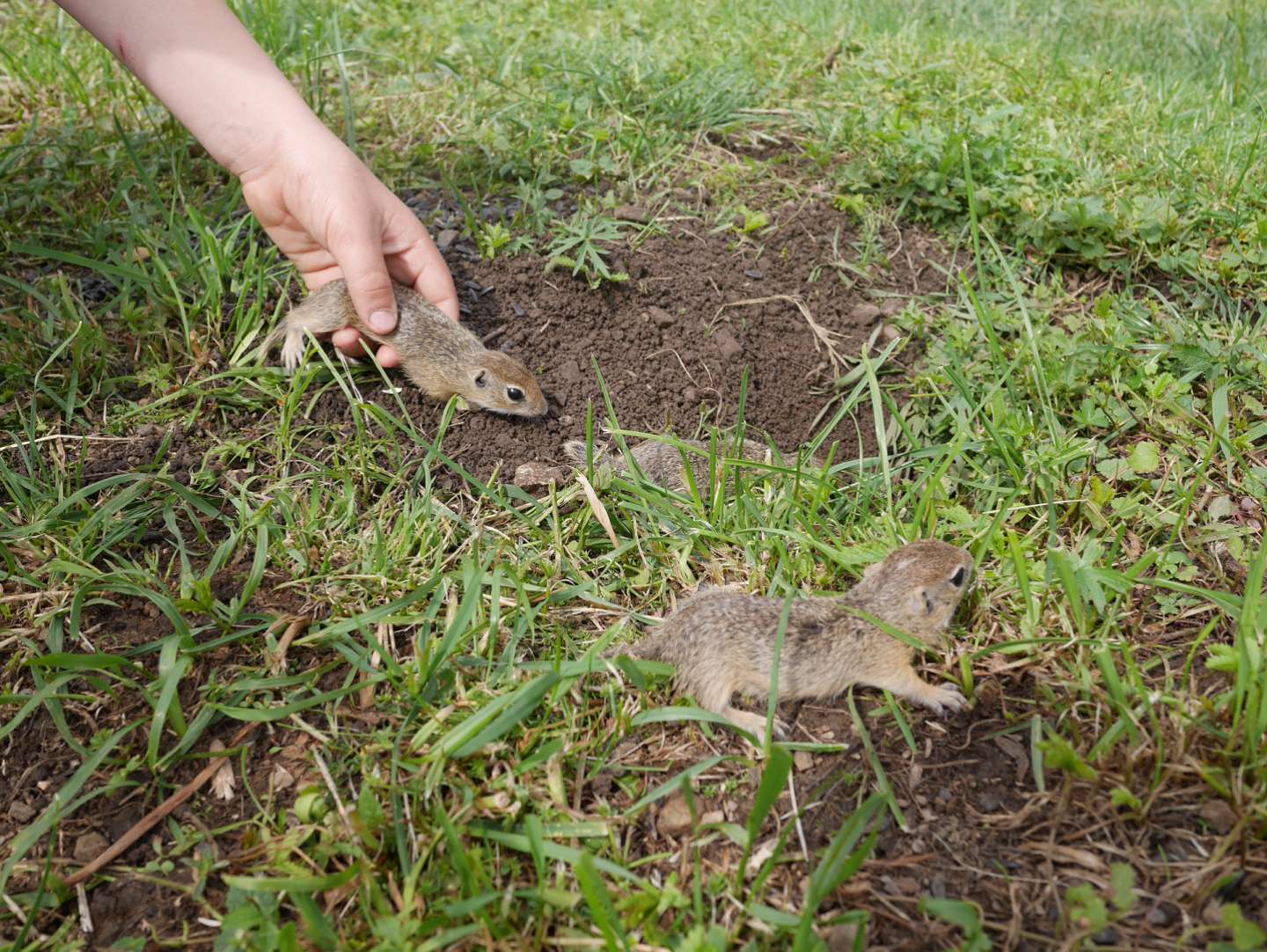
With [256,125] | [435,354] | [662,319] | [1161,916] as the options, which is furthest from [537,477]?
[1161,916]

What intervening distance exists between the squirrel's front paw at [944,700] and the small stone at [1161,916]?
0.73 meters

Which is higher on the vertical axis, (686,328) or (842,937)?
(686,328)

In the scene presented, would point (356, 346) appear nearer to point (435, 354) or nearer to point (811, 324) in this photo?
point (435, 354)

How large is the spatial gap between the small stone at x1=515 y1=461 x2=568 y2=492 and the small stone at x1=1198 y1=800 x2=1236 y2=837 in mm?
2448

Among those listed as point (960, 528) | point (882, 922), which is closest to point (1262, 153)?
point (960, 528)

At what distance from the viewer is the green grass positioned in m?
2.48

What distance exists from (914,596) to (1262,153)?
391cm

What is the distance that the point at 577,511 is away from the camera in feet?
12.0

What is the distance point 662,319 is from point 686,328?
0.44 feet

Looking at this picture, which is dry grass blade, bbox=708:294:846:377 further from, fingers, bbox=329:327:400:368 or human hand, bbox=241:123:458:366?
fingers, bbox=329:327:400:368

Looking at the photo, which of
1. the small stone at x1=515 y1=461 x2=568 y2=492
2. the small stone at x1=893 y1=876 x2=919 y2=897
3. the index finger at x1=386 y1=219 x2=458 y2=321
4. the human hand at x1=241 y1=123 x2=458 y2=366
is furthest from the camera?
the index finger at x1=386 y1=219 x2=458 y2=321

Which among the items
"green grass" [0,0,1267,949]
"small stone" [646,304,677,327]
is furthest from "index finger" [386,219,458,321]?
"small stone" [646,304,677,327]

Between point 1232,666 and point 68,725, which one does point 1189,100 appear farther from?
point 68,725

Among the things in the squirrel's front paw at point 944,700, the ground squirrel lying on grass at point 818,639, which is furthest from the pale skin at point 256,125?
the squirrel's front paw at point 944,700
